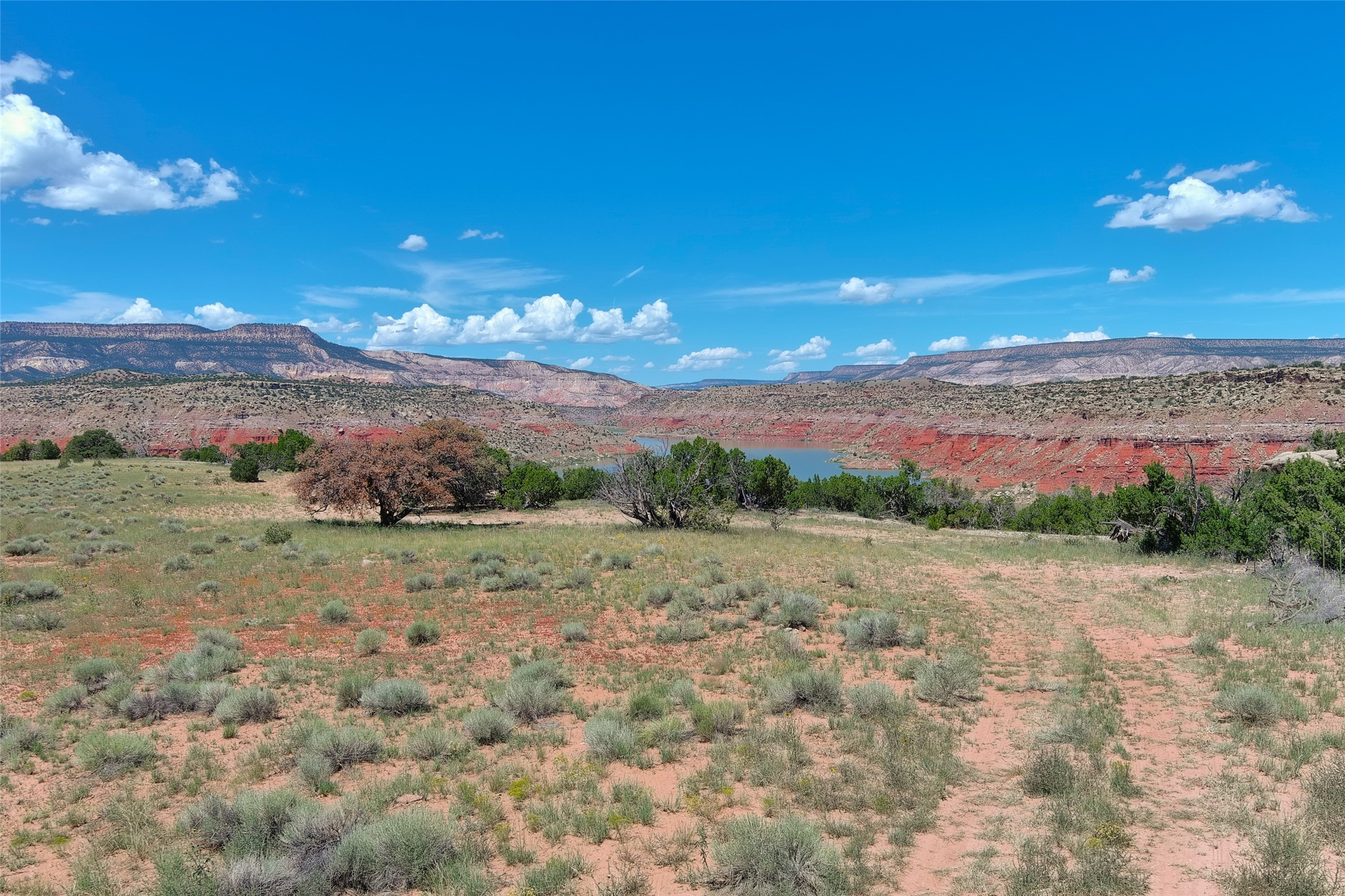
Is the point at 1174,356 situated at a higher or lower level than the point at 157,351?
higher

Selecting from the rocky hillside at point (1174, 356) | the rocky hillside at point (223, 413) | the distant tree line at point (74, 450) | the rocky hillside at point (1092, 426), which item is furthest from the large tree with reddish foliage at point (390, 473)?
the rocky hillside at point (1174, 356)

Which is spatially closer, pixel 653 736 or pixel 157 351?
pixel 653 736

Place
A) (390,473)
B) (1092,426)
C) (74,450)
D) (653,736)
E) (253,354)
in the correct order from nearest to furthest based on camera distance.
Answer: (653,736), (390,473), (74,450), (1092,426), (253,354)

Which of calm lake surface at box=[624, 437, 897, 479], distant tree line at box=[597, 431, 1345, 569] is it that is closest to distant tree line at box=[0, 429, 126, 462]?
calm lake surface at box=[624, 437, 897, 479]

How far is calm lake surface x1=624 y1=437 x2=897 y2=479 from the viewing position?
7594 centimetres

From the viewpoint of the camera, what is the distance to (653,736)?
7281 millimetres

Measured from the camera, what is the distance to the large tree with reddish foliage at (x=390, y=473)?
23.9 metres

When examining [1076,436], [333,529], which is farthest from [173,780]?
[1076,436]

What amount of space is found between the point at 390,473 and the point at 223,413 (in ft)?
205

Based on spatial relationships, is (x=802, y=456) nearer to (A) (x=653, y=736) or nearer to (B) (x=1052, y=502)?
(B) (x=1052, y=502)

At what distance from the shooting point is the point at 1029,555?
20.8 metres

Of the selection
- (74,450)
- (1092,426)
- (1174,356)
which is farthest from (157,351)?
(1174,356)

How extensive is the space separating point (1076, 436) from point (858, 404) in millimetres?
57077

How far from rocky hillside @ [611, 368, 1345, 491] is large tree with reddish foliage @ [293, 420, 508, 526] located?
48.2 metres
